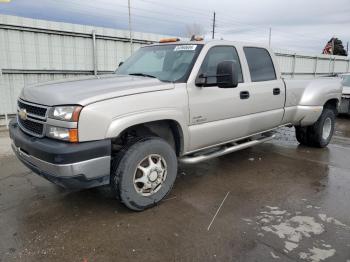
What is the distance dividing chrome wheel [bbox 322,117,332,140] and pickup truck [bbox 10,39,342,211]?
1658 millimetres

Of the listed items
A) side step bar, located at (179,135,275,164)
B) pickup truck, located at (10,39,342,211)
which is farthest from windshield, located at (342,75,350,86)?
side step bar, located at (179,135,275,164)

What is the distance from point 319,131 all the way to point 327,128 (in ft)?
1.37

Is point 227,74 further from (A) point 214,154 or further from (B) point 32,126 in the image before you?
(B) point 32,126

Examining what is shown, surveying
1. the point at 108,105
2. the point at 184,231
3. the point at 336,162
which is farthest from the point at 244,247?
the point at 336,162

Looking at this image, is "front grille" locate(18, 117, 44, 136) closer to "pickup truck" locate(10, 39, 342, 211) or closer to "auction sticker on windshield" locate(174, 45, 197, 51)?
"pickup truck" locate(10, 39, 342, 211)

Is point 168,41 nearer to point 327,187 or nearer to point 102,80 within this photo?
point 102,80

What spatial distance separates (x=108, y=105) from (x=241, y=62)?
7.60 ft

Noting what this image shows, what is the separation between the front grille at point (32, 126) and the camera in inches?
122

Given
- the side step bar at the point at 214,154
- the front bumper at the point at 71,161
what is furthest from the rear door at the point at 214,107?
the front bumper at the point at 71,161

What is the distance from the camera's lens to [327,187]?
169 inches

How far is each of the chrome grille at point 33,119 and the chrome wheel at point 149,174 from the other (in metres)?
1.04

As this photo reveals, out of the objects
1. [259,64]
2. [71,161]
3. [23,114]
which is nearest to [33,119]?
[23,114]

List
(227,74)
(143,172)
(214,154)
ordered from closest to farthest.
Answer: (143,172), (227,74), (214,154)

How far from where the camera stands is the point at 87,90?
3.11 meters
